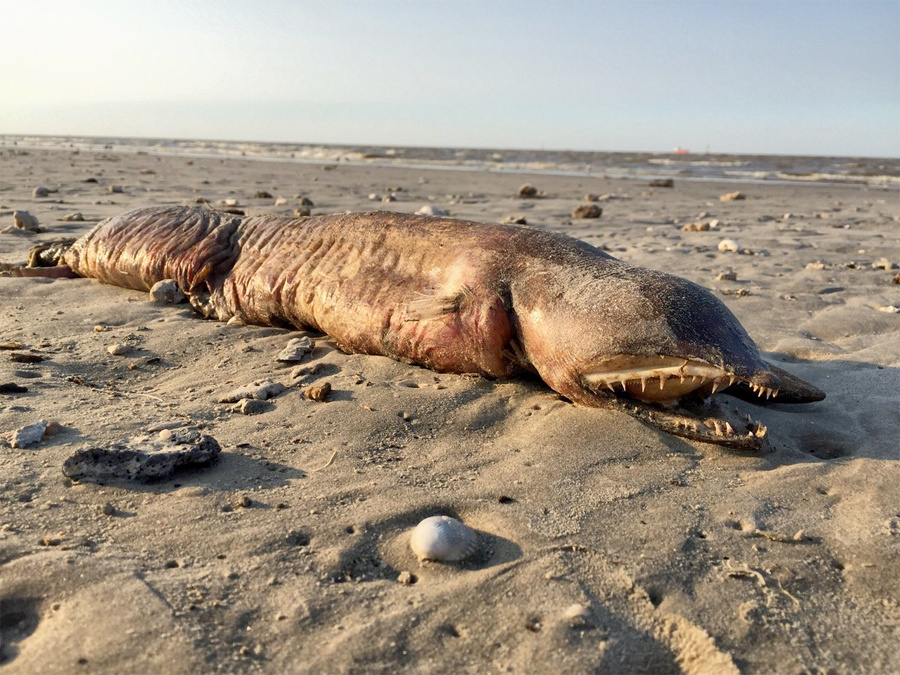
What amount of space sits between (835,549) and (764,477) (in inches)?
20.0

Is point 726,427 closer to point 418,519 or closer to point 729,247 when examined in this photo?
point 418,519

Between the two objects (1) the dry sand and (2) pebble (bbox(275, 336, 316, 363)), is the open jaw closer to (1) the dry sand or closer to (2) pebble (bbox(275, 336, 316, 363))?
(1) the dry sand

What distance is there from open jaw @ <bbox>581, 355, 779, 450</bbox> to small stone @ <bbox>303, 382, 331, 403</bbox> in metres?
1.23

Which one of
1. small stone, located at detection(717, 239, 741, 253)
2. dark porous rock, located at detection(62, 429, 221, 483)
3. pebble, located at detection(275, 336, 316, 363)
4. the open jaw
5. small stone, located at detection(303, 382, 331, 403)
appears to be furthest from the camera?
small stone, located at detection(717, 239, 741, 253)

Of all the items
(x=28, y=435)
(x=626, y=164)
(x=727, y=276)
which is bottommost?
(x=28, y=435)

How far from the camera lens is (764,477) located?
306 cm

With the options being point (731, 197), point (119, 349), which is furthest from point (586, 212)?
point (119, 349)

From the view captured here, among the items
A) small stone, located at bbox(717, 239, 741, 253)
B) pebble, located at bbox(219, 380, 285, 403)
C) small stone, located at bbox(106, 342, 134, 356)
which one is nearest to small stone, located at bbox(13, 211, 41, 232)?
small stone, located at bbox(106, 342, 134, 356)

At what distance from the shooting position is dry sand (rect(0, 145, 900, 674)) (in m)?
2.04

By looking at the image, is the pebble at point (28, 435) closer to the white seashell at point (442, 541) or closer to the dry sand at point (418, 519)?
the dry sand at point (418, 519)

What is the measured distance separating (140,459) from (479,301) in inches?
71.6

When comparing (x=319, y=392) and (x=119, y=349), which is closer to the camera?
(x=319, y=392)

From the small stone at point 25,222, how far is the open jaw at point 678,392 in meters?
6.82

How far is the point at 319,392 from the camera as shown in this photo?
11.9ft
